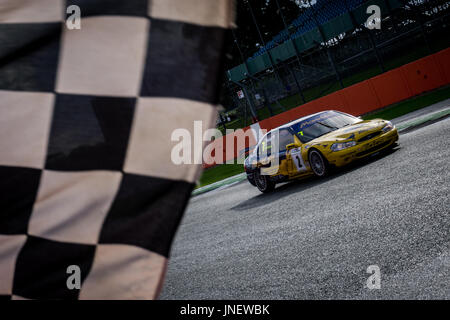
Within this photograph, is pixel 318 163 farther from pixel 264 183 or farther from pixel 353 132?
pixel 264 183

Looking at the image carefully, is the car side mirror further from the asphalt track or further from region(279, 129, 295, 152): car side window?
the asphalt track

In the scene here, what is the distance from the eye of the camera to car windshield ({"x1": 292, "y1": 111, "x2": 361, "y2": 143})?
435 inches

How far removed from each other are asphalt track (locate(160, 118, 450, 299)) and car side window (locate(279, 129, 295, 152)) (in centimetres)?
123

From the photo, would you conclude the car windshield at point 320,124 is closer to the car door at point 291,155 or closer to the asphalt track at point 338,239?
the car door at point 291,155

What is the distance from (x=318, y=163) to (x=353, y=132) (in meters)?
0.94

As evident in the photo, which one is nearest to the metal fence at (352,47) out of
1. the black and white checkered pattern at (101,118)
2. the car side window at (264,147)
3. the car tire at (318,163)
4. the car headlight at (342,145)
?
the car side window at (264,147)

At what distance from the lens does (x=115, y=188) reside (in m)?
1.20

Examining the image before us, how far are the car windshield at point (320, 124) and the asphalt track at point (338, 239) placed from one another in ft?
3.77

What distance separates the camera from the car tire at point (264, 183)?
11.6 meters

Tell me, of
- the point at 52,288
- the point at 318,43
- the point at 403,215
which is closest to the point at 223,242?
the point at 403,215

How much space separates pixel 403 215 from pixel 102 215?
5.14m

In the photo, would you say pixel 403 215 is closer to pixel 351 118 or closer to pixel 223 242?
pixel 223 242

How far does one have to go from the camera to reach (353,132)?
10.3 meters

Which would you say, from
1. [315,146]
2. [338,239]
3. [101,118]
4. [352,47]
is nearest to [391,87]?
[315,146]
